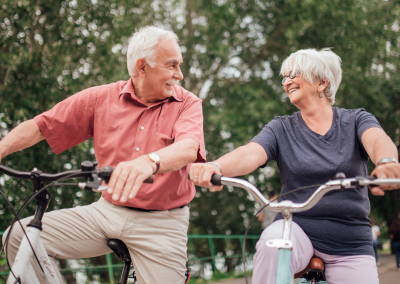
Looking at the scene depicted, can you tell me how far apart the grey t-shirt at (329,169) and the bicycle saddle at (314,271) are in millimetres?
66

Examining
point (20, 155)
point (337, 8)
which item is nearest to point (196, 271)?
point (20, 155)

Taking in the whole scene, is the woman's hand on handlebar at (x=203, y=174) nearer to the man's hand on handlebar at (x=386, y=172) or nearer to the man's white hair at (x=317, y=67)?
the man's hand on handlebar at (x=386, y=172)

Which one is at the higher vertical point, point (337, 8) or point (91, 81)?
point (337, 8)

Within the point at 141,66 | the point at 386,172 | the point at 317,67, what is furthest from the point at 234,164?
the point at 141,66

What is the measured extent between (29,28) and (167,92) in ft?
18.5

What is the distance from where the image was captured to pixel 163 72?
7.93 ft

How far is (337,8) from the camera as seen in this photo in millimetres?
10258

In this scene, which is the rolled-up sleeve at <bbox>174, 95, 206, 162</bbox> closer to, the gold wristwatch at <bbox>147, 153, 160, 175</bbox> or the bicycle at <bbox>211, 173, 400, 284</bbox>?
the gold wristwatch at <bbox>147, 153, 160, 175</bbox>

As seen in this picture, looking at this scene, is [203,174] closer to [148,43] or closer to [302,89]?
[302,89]

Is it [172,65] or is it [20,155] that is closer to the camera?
[172,65]

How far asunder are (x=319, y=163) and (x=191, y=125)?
0.74 meters

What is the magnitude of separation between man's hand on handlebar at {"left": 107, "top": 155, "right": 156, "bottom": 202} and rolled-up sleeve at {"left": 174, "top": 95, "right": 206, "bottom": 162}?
555 millimetres

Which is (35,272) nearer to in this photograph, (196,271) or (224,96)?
(196,271)

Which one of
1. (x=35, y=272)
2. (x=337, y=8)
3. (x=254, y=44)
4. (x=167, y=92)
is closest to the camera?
(x=35, y=272)
